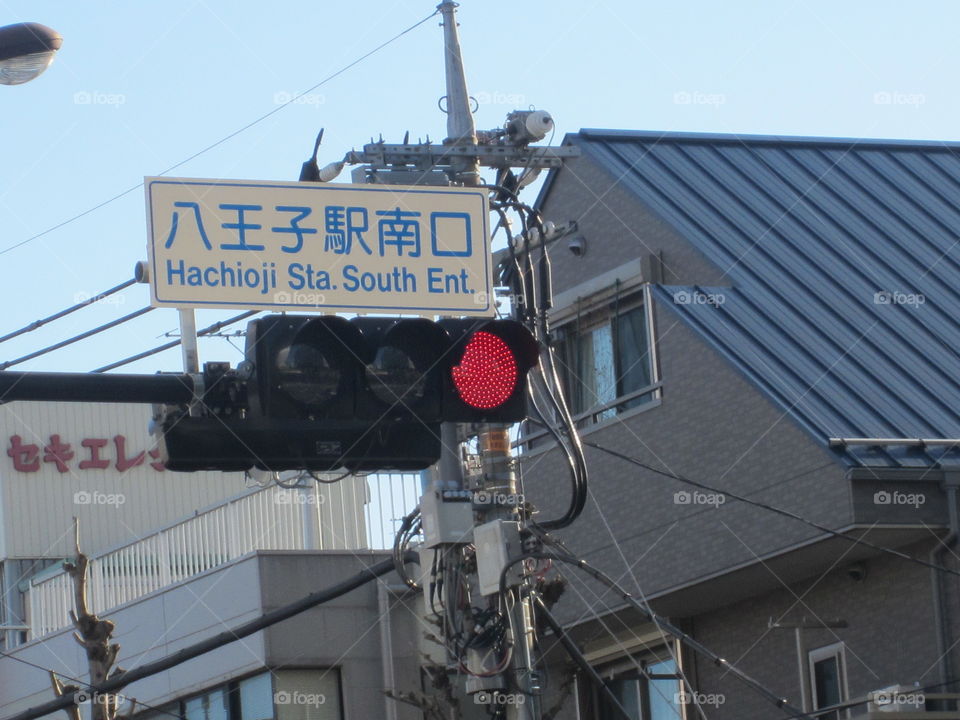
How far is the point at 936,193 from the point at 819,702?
7.27m

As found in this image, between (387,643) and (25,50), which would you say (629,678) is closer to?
(387,643)

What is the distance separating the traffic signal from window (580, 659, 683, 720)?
1116 centimetres

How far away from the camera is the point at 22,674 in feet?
86.7

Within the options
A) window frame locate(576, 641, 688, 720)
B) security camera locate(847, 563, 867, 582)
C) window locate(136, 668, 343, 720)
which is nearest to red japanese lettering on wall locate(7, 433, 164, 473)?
window locate(136, 668, 343, 720)

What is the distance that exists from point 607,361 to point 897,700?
6.62 meters

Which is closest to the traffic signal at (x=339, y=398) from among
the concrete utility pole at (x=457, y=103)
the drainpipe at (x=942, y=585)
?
the concrete utility pole at (x=457, y=103)

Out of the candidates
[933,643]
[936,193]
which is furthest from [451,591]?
[936,193]

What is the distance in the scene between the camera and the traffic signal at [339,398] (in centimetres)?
818

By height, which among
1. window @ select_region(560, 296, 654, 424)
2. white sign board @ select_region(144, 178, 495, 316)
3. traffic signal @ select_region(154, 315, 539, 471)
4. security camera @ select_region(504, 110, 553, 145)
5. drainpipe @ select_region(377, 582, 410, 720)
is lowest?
drainpipe @ select_region(377, 582, 410, 720)

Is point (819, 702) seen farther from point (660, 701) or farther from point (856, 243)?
point (856, 243)

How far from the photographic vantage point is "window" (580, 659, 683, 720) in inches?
778

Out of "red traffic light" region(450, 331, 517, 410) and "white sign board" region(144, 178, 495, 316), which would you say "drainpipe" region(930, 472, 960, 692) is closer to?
"white sign board" region(144, 178, 495, 316)

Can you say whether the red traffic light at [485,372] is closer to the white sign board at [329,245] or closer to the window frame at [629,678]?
A: the white sign board at [329,245]

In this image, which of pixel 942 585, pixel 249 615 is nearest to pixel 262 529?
pixel 249 615
